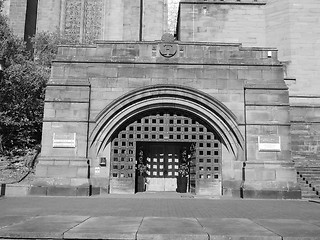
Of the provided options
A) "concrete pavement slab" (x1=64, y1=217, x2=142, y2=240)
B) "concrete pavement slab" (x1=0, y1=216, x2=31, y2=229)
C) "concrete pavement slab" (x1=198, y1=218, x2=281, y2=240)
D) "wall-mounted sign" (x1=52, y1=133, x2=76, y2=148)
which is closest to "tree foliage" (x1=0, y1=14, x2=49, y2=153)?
"wall-mounted sign" (x1=52, y1=133, x2=76, y2=148)

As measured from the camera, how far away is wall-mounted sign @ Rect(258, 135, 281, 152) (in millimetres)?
13508

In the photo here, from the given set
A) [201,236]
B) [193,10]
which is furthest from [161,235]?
[193,10]

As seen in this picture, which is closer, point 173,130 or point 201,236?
point 201,236

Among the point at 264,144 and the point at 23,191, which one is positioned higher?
the point at 264,144

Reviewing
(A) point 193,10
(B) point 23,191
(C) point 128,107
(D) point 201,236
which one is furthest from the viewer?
(A) point 193,10

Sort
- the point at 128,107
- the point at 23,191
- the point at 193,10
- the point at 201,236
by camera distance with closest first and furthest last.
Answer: the point at 201,236, the point at 23,191, the point at 128,107, the point at 193,10

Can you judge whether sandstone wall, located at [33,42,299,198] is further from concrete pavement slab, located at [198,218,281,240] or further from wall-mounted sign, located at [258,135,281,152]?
concrete pavement slab, located at [198,218,281,240]

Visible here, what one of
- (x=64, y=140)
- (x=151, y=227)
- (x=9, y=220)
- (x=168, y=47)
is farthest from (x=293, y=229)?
(x=168, y=47)

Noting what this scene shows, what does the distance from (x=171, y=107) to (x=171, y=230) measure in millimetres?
8605

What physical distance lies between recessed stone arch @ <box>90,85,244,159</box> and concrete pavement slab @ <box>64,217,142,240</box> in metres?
7.01

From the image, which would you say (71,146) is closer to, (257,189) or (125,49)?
(125,49)

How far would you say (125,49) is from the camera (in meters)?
14.4

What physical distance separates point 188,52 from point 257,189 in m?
5.98

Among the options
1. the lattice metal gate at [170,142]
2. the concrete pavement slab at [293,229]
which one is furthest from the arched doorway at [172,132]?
the concrete pavement slab at [293,229]
